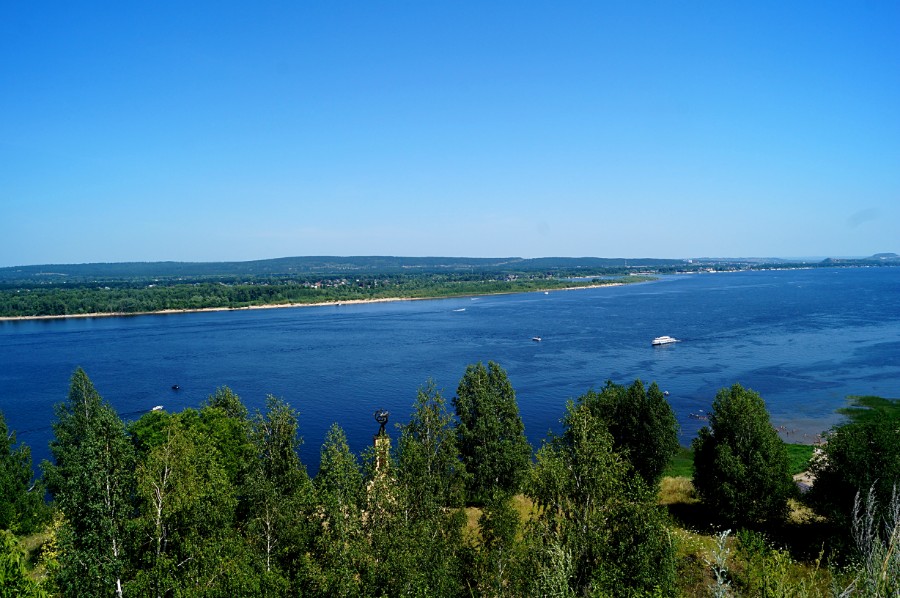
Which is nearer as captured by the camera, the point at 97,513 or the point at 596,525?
the point at 97,513

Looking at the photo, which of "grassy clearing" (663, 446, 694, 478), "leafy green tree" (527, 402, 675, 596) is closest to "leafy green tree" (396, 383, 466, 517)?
"leafy green tree" (527, 402, 675, 596)

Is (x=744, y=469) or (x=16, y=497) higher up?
(x=744, y=469)

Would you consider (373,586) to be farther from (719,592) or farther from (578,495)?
(719,592)

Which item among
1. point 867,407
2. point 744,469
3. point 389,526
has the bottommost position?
point 867,407

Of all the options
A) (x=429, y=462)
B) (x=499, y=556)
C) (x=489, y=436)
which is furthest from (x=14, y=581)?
(x=489, y=436)

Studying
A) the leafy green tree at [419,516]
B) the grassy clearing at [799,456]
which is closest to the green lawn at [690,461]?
the grassy clearing at [799,456]

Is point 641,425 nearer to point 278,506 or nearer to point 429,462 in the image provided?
point 429,462

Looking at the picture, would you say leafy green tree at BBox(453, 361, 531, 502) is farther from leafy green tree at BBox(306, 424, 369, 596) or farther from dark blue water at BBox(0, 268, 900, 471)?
dark blue water at BBox(0, 268, 900, 471)
